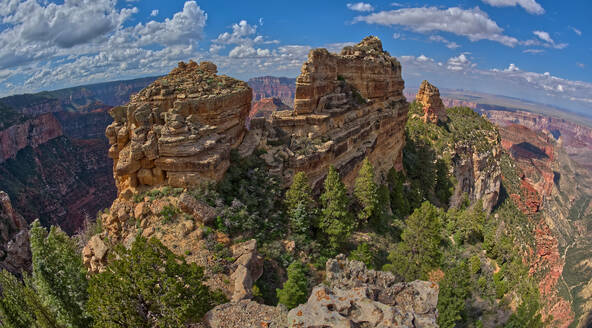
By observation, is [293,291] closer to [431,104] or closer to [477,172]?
[477,172]

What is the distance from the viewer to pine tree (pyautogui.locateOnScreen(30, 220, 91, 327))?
58.4 feet

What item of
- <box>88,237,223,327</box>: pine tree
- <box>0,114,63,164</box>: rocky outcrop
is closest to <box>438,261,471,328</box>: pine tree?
<box>88,237,223,327</box>: pine tree

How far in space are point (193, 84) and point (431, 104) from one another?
7682 centimetres

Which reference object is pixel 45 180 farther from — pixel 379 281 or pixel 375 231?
pixel 379 281

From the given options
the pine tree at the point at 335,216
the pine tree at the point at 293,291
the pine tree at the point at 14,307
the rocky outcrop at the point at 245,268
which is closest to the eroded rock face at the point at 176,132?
the rocky outcrop at the point at 245,268

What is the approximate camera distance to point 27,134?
124m

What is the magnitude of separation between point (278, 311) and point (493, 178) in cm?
9155

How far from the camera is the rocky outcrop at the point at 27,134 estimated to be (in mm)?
112562

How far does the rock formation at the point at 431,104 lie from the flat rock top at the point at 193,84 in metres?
69.4

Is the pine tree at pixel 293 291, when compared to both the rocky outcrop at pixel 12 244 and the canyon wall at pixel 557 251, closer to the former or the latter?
the rocky outcrop at pixel 12 244

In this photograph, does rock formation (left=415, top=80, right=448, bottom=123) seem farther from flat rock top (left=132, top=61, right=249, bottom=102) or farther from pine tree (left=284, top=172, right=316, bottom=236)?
flat rock top (left=132, top=61, right=249, bottom=102)

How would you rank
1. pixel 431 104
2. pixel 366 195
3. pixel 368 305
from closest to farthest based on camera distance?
pixel 368 305 < pixel 366 195 < pixel 431 104

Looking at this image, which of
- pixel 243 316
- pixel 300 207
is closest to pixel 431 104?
pixel 300 207

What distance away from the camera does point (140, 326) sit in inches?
559
